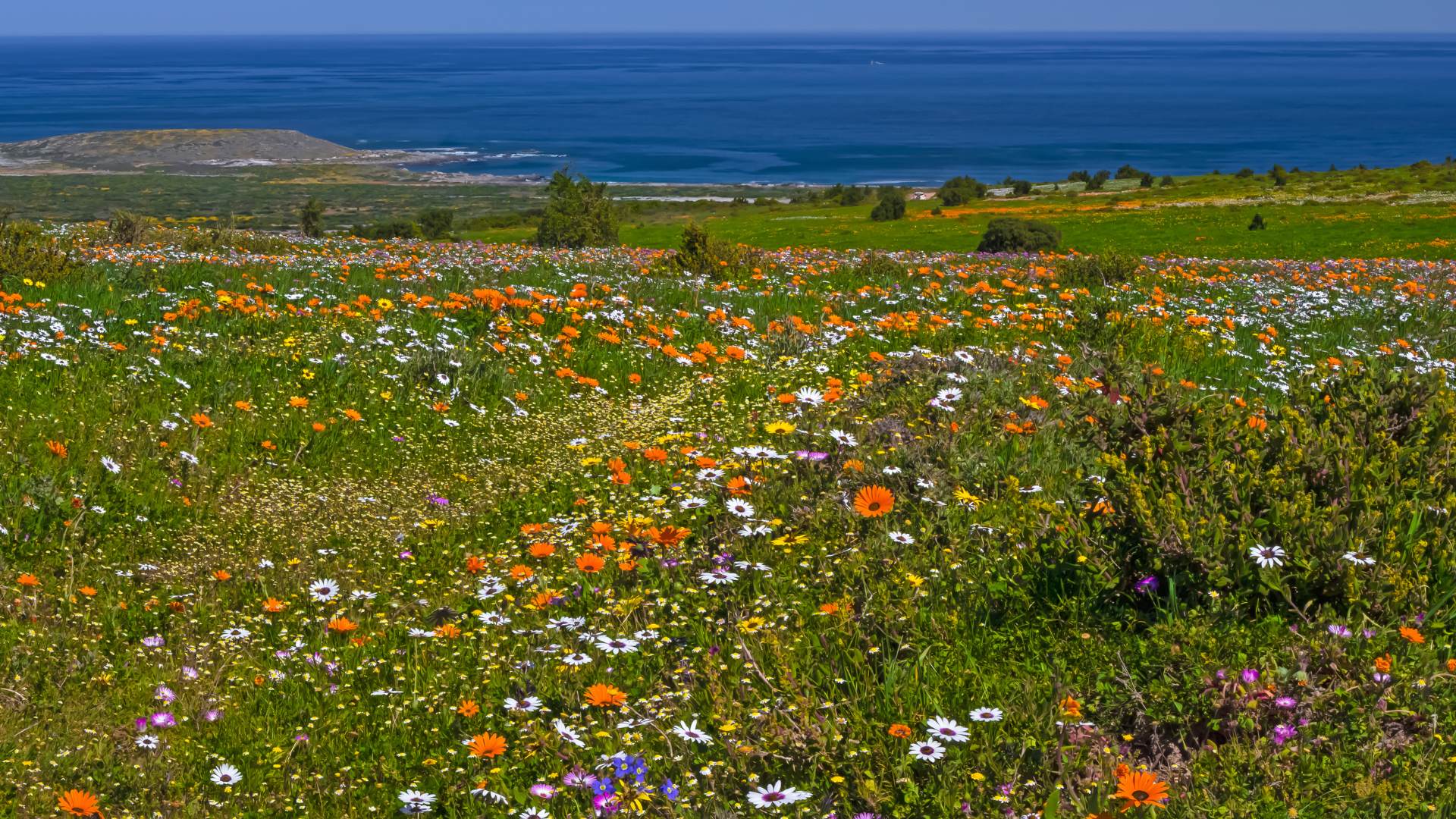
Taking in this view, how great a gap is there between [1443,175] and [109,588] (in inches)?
3777

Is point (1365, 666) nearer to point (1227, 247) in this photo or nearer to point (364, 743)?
point (364, 743)

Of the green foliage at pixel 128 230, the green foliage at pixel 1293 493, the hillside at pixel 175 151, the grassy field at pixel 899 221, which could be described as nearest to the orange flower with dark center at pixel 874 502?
the green foliage at pixel 1293 493

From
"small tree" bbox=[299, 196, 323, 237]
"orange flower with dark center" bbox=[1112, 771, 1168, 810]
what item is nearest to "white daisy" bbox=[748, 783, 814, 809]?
"orange flower with dark center" bbox=[1112, 771, 1168, 810]

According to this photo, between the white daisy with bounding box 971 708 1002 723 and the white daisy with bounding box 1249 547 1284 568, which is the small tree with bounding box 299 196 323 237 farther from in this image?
the white daisy with bounding box 971 708 1002 723

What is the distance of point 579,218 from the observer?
161 feet

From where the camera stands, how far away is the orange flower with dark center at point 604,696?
334 cm

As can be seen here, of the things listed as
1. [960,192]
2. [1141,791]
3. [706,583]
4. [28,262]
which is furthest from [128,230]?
[960,192]

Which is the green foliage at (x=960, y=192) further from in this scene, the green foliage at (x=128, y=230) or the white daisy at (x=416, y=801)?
the white daisy at (x=416, y=801)

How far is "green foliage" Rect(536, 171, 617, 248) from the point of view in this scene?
47625 mm

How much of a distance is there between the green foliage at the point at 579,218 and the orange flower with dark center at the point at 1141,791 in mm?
43483

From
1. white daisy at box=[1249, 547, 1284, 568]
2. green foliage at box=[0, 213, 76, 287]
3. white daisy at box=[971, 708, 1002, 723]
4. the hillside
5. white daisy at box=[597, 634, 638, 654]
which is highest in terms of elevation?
green foliage at box=[0, 213, 76, 287]

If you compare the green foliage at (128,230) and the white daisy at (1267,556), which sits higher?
the white daisy at (1267,556)

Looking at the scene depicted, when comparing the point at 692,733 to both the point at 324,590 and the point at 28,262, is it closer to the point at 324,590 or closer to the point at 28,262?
the point at 324,590

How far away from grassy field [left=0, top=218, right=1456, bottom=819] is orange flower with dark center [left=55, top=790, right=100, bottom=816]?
0.02m
